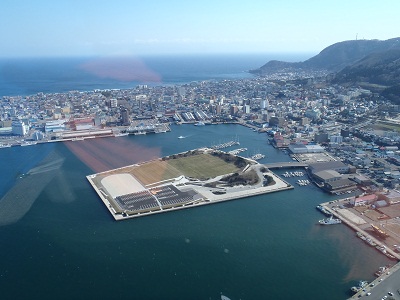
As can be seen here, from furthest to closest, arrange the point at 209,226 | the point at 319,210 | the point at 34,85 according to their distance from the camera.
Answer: the point at 34,85
the point at 319,210
the point at 209,226

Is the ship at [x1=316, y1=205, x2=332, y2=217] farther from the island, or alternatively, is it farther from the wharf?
the island

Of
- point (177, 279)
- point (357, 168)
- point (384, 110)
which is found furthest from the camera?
point (384, 110)

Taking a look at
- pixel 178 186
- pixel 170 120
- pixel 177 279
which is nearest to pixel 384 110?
pixel 170 120

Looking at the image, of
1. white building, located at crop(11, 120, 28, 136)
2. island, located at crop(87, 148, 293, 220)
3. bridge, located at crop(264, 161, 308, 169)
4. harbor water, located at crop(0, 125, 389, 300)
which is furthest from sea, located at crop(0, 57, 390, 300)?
white building, located at crop(11, 120, 28, 136)

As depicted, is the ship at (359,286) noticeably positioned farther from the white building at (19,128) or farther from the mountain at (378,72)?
the mountain at (378,72)

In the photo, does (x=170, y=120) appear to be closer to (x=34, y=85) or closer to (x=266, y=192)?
(x=266, y=192)

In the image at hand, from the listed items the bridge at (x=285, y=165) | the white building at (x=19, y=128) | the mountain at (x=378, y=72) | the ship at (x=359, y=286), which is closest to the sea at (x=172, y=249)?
the ship at (x=359, y=286)
